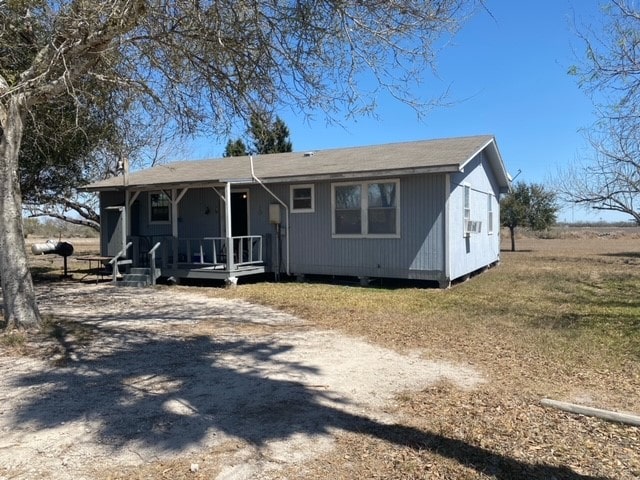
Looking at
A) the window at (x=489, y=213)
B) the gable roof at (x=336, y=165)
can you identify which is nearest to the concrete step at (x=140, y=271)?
the gable roof at (x=336, y=165)

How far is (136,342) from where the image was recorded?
6562 millimetres

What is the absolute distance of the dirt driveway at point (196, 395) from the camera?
3324mm

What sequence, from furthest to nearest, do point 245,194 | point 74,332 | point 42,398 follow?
point 245,194
point 74,332
point 42,398

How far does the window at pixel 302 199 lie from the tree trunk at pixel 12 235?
722 cm

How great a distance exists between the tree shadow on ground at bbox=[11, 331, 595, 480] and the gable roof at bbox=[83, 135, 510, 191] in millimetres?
6705

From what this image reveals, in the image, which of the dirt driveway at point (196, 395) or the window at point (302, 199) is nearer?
the dirt driveway at point (196, 395)

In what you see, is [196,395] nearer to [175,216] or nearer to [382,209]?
[382,209]

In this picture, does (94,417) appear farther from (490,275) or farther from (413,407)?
(490,275)

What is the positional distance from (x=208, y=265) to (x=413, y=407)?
32.5ft

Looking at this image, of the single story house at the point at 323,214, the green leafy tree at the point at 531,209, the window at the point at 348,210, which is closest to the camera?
the single story house at the point at 323,214

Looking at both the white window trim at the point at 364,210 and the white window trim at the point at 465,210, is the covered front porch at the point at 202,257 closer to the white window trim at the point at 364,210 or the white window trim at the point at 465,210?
the white window trim at the point at 364,210

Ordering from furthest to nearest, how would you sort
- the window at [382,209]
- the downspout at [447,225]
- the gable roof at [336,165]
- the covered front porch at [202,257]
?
the covered front porch at [202,257]
the window at [382,209]
the gable roof at [336,165]
the downspout at [447,225]

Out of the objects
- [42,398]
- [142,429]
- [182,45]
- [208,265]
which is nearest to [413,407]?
[142,429]

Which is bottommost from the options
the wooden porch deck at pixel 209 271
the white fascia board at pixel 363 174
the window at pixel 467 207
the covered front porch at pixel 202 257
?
the wooden porch deck at pixel 209 271
